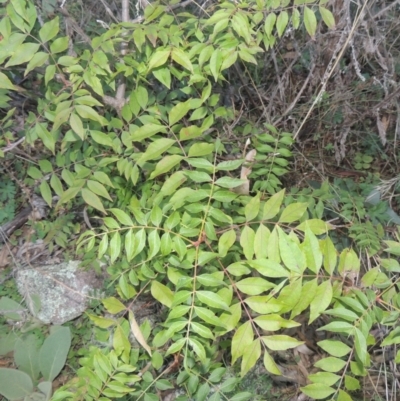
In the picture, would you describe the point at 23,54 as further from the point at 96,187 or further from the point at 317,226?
the point at 317,226

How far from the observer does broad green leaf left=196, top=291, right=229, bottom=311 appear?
136 centimetres

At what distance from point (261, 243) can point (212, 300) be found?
26 cm

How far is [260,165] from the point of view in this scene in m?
2.18

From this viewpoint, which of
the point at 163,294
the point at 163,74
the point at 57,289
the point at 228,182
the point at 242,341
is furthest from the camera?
the point at 57,289

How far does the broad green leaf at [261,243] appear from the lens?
4.73 ft

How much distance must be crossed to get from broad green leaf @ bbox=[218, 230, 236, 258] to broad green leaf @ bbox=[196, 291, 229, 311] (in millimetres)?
173

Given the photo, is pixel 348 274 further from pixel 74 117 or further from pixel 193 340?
pixel 74 117

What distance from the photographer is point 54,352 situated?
2.23 m

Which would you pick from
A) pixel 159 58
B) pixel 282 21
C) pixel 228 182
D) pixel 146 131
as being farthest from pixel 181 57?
pixel 228 182

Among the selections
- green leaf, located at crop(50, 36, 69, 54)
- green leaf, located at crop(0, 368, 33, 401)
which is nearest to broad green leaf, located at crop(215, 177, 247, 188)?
green leaf, located at crop(50, 36, 69, 54)

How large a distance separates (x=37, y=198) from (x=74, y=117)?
4.08 ft

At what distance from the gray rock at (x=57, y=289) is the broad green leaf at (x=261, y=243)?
1.33 metres

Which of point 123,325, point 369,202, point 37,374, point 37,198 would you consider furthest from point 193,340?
point 37,198

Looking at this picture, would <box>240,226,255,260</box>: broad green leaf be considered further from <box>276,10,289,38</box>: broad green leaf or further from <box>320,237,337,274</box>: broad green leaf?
<box>276,10,289,38</box>: broad green leaf
